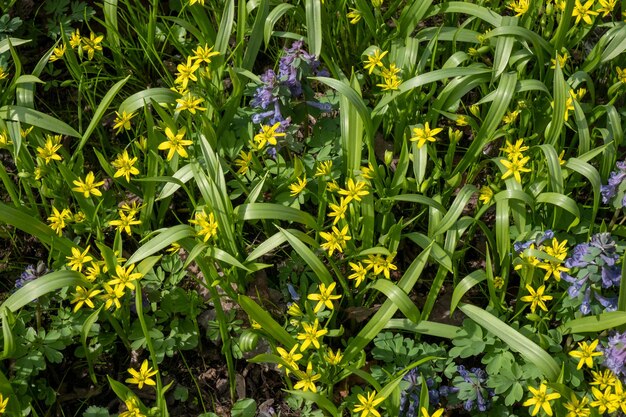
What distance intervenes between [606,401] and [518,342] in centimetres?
28

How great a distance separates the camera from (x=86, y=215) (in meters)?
2.44

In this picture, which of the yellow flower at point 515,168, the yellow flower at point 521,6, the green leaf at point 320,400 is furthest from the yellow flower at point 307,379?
the yellow flower at point 521,6

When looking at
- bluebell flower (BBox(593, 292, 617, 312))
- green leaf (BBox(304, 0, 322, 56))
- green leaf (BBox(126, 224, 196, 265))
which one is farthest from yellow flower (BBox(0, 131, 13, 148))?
bluebell flower (BBox(593, 292, 617, 312))

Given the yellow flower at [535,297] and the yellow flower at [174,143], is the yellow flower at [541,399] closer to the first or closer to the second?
the yellow flower at [535,297]

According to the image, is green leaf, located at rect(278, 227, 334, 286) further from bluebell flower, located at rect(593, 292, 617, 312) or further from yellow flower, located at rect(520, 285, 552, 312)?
bluebell flower, located at rect(593, 292, 617, 312)

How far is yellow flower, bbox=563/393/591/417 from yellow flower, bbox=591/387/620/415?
0.08 ft

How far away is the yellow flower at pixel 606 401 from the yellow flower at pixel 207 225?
3.98 ft

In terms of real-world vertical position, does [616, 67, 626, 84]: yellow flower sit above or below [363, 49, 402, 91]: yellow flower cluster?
below

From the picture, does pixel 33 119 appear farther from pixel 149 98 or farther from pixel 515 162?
pixel 515 162

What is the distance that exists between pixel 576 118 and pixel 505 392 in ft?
3.30

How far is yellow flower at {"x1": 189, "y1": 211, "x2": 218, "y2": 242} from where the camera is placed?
7.20 feet

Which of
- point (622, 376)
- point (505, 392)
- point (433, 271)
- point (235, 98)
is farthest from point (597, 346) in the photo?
point (235, 98)

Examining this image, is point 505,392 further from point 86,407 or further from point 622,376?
point 86,407

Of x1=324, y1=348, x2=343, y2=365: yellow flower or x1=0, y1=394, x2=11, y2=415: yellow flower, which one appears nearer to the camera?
x1=0, y1=394, x2=11, y2=415: yellow flower
